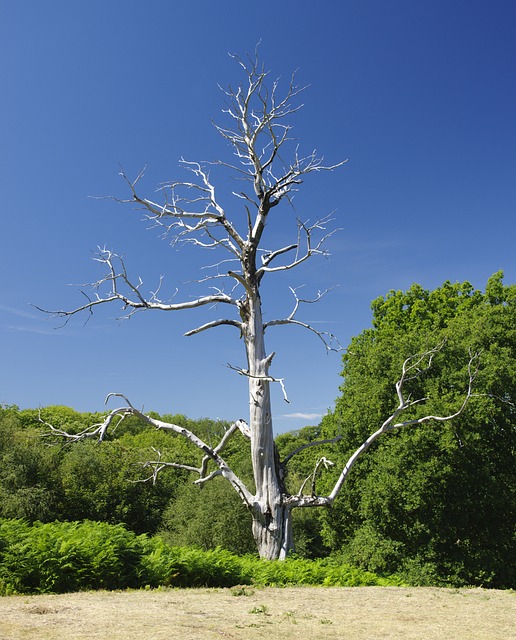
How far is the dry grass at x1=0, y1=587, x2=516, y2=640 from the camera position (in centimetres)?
613

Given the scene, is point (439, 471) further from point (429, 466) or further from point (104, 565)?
point (104, 565)

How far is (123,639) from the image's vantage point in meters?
5.70

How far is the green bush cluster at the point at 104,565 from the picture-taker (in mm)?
8523

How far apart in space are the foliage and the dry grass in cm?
846

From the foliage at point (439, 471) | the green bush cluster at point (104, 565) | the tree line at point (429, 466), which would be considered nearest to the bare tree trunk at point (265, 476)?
the tree line at point (429, 466)

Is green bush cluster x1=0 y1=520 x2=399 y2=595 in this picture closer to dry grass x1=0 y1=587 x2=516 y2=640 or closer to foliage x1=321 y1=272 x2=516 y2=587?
dry grass x1=0 y1=587 x2=516 y2=640

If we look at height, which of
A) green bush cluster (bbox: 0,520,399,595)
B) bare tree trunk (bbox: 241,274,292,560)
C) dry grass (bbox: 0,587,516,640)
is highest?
bare tree trunk (bbox: 241,274,292,560)

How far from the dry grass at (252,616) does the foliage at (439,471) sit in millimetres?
8461

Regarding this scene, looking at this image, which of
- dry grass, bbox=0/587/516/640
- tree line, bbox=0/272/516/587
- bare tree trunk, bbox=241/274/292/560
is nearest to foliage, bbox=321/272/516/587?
tree line, bbox=0/272/516/587

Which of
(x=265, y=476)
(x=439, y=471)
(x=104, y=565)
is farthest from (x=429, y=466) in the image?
(x=104, y=565)

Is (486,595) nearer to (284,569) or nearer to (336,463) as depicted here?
(284,569)

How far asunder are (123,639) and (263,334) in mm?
10305

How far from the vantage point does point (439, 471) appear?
1791cm

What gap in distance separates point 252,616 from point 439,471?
12398mm
